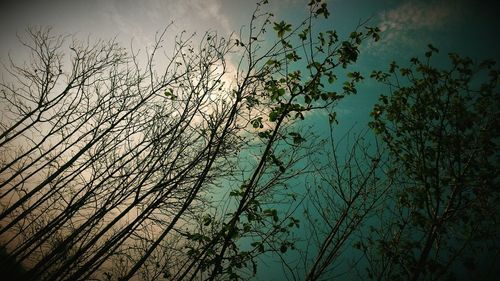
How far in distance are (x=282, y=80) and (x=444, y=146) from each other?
5367 mm

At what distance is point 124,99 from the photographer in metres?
8.21

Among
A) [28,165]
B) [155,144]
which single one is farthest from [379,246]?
[28,165]

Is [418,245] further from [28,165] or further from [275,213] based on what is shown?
[28,165]

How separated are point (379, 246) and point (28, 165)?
10993 millimetres

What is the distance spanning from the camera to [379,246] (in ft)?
21.6

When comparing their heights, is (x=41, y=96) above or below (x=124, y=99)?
below

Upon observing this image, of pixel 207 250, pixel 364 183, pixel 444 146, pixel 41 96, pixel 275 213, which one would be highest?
pixel 444 146

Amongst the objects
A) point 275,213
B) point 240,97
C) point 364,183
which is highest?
point 364,183

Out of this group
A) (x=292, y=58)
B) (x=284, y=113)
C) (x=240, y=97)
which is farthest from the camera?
(x=240, y=97)

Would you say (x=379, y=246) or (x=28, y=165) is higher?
(x=379, y=246)

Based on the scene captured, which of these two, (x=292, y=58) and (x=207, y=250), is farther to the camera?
(x=292, y=58)

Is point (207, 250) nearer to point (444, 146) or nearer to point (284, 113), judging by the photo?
point (284, 113)

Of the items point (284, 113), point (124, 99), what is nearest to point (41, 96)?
point (124, 99)

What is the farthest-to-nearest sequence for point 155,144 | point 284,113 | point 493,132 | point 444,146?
1. point 155,144
2. point 444,146
3. point 493,132
4. point 284,113
